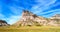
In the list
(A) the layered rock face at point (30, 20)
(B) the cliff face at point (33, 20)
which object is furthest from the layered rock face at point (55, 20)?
(A) the layered rock face at point (30, 20)

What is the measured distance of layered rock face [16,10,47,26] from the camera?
10.5ft

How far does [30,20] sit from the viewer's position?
3217mm

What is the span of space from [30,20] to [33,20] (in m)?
0.06

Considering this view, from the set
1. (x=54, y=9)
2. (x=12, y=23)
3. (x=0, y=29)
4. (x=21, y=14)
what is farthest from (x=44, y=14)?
(x=0, y=29)

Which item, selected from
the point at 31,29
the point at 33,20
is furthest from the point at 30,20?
the point at 31,29

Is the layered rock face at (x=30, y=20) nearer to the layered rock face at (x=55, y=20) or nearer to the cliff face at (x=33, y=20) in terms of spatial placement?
the cliff face at (x=33, y=20)

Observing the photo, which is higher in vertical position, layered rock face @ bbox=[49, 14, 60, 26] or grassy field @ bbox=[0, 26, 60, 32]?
layered rock face @ bbox=[49, 14, 60, 26]

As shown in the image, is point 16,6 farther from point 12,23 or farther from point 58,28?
point 58,28

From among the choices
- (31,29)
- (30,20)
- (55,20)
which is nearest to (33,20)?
(30,20)

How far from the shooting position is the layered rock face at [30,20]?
3.20 metres

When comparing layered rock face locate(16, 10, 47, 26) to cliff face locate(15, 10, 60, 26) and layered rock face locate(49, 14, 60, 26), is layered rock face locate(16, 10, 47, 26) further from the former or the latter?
layered rock face locate(49, 14, 60, 26)

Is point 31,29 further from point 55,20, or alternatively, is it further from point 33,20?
point 55,20

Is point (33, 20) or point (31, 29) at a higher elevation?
point (33, 20)

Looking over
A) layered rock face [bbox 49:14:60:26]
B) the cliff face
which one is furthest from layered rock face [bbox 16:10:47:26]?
layered rock face [bbox 49:14:60:26]
